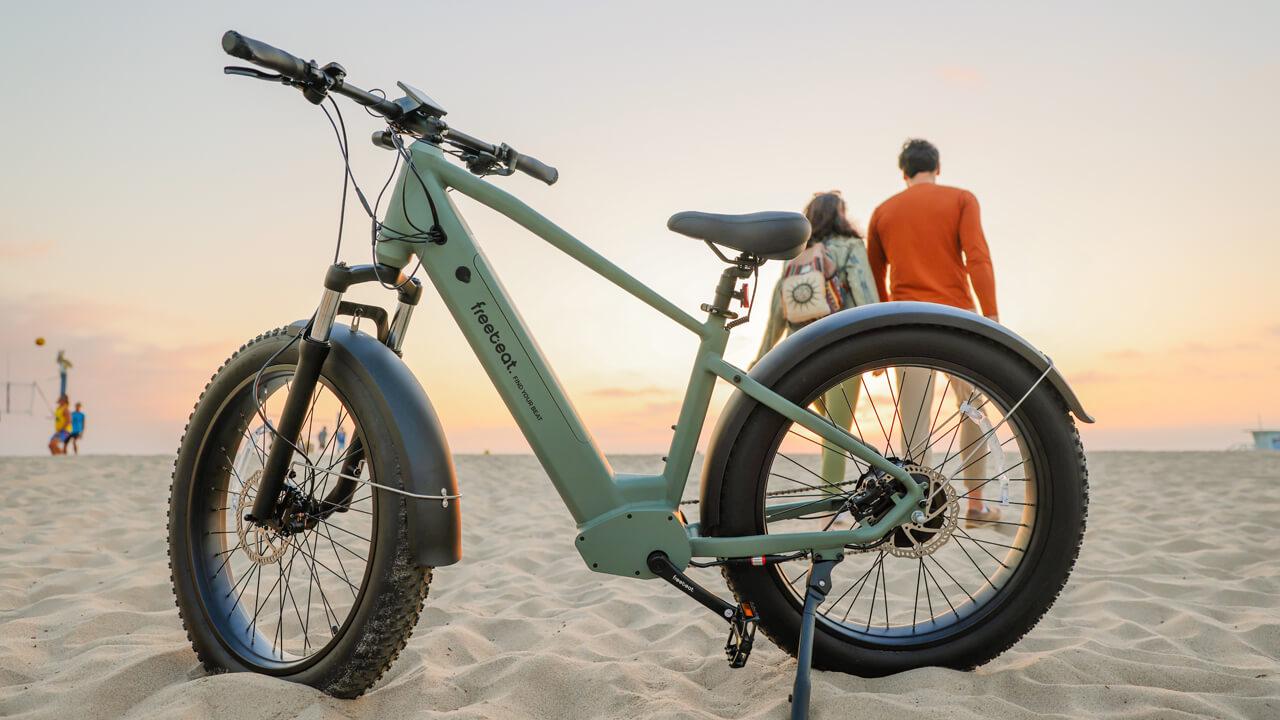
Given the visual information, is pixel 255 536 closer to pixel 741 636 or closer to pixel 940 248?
pixel 741 636

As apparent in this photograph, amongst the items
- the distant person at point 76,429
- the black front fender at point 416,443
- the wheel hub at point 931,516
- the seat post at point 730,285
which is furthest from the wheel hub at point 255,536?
the distant person at point 76,429

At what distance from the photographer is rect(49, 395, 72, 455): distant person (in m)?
16.4

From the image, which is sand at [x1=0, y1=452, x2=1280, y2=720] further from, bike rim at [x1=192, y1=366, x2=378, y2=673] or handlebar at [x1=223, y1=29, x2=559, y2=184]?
handlebar at [x1=223, y1=29, x2=559, y2=184]

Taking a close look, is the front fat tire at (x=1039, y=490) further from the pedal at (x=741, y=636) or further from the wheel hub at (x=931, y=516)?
the wheel hub at (x=931, y=516)

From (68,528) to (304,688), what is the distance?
398 centimetres

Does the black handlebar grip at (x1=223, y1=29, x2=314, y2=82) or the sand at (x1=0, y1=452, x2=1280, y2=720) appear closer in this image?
the black handlebar grip at (x1=223, y1=29, x2=314, y2=82)

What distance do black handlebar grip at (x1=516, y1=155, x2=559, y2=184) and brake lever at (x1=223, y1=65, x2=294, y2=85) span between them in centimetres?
67

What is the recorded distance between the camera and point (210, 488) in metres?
2.48

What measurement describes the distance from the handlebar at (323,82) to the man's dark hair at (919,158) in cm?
230

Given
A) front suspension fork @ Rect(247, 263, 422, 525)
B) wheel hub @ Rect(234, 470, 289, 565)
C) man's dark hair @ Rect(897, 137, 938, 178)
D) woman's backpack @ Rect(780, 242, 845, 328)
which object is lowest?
wheel hub @ Rect(234, 470, 289, 565)

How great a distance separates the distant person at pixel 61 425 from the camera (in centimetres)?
1639

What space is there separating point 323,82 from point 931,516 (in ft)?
6.04

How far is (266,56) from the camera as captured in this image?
73.9 inches

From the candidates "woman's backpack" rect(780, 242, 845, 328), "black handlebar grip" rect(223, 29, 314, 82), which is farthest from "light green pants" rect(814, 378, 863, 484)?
"black handlebar grip" rect(223, 29, 314, 82)
